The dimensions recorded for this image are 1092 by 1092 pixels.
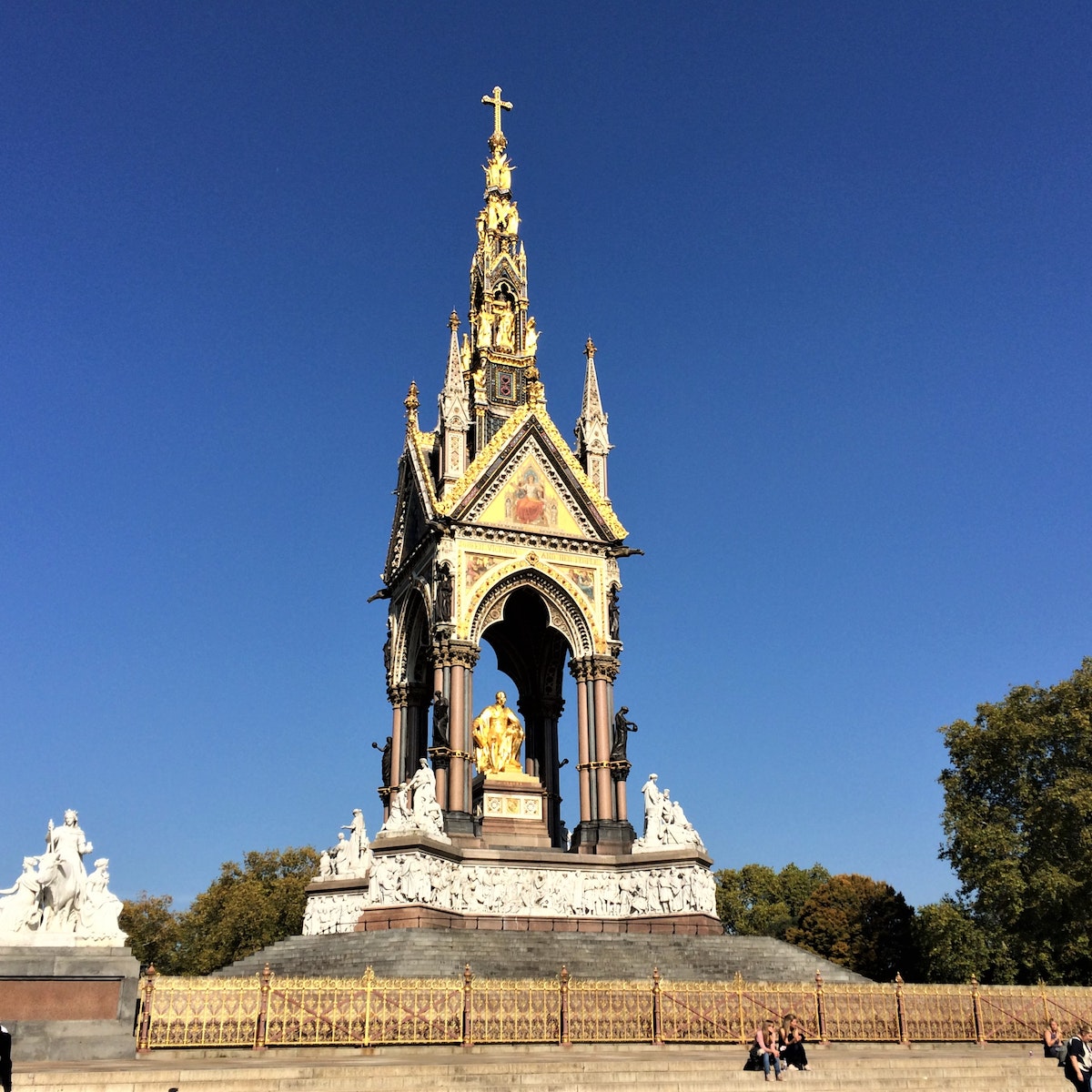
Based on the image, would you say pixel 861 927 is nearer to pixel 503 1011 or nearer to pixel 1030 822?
pixel 1030 822

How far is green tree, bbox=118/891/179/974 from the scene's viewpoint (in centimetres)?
5231

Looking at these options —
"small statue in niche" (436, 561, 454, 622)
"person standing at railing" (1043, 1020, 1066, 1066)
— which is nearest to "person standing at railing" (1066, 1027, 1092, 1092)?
"person standing at railing" (1043, 1020, 1066, 1066)

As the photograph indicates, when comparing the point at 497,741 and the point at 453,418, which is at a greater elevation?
the point at 453,418

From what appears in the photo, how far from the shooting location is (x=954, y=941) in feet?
130

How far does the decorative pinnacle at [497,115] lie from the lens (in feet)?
126

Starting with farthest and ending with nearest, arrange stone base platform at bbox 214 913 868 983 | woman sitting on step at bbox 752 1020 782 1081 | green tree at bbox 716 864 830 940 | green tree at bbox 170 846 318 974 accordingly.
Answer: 1. green tree at bbox 716 864 830 940
2. green tree at bbox 170 846 318 974
3. stone base platform at bbox 214 913 868 983
4. woman sitting on step at bbox 752 1020 782 1081

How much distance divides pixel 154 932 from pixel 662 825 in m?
34.7

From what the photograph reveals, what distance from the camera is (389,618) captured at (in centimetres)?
3353

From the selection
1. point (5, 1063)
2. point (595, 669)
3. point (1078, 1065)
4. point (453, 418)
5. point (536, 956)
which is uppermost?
point (453, 418)

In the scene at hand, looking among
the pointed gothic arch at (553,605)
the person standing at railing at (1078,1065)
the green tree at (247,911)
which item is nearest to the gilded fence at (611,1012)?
the person standing at railing at (1078,1065)

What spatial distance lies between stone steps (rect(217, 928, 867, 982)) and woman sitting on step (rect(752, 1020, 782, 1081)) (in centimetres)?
528

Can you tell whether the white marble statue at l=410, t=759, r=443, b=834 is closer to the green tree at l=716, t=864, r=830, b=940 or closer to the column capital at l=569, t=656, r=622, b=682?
the column capital at l=569, t=656, r=622, b=682

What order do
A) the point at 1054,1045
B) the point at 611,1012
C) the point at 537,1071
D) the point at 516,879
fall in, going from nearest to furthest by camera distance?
the point at 537,1071 < the point at 611,1012 < the point at 1054,1045 < the point at 516,879

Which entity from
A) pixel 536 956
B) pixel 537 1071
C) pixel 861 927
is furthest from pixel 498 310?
pixel 861 927
